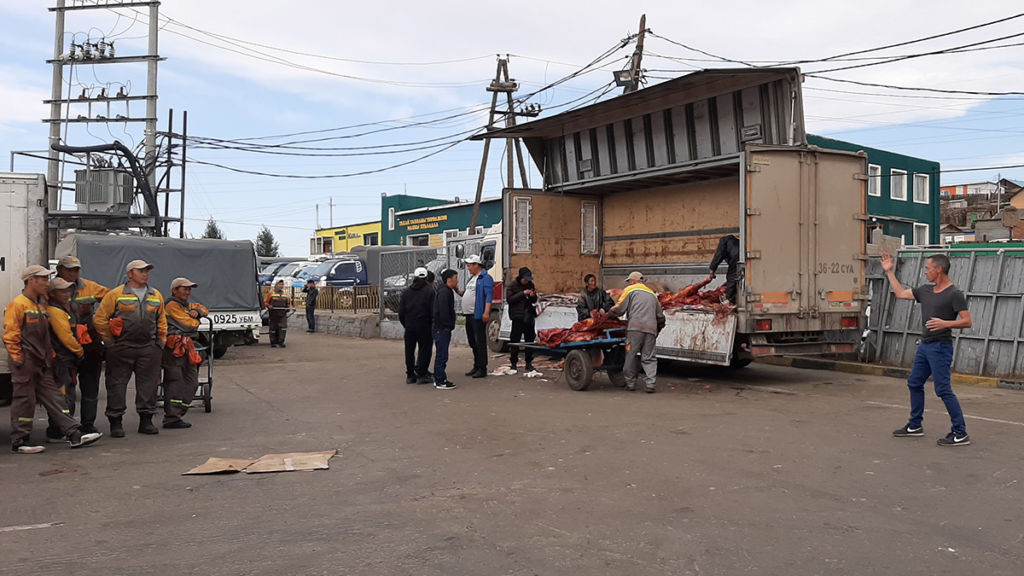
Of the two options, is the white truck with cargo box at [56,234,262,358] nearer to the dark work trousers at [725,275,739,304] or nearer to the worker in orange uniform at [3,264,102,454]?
the worker in orange uniform at [3,264,102,454]

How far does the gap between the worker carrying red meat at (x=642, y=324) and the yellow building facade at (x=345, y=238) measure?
46875 millimetres

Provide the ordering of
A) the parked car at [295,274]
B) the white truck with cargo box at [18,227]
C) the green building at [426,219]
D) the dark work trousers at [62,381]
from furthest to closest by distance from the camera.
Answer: the green building at [426,219] < the parked car at [295,274] < the white truck with cargo box at [18,227] < the dark work trousers at [62,381]

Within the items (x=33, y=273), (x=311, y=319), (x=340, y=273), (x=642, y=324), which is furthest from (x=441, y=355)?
(x=340, y=273)

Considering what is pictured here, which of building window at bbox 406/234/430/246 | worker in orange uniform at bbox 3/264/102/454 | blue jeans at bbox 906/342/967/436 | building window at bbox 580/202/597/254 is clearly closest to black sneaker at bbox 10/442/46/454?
worker in orange uniform at bbox 3/264/102/454

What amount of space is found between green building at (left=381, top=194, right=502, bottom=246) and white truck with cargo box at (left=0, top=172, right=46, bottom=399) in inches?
1245

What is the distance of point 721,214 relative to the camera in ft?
50.9

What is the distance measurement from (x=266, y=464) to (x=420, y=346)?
5955 millimetres

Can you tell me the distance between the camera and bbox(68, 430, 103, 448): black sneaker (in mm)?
8016

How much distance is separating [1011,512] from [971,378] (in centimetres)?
788

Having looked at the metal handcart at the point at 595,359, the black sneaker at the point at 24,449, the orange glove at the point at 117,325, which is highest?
the orange glove at the point at 117,325

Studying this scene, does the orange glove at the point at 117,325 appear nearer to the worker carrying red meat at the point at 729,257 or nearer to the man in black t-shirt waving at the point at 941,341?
the man in black t-shirt waving at the point at 941,341

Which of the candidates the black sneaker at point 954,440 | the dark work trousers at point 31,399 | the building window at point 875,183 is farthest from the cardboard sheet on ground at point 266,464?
the building window at point 875,183

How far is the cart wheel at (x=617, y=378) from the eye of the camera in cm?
1236

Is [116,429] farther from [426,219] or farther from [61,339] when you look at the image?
[426,219]
